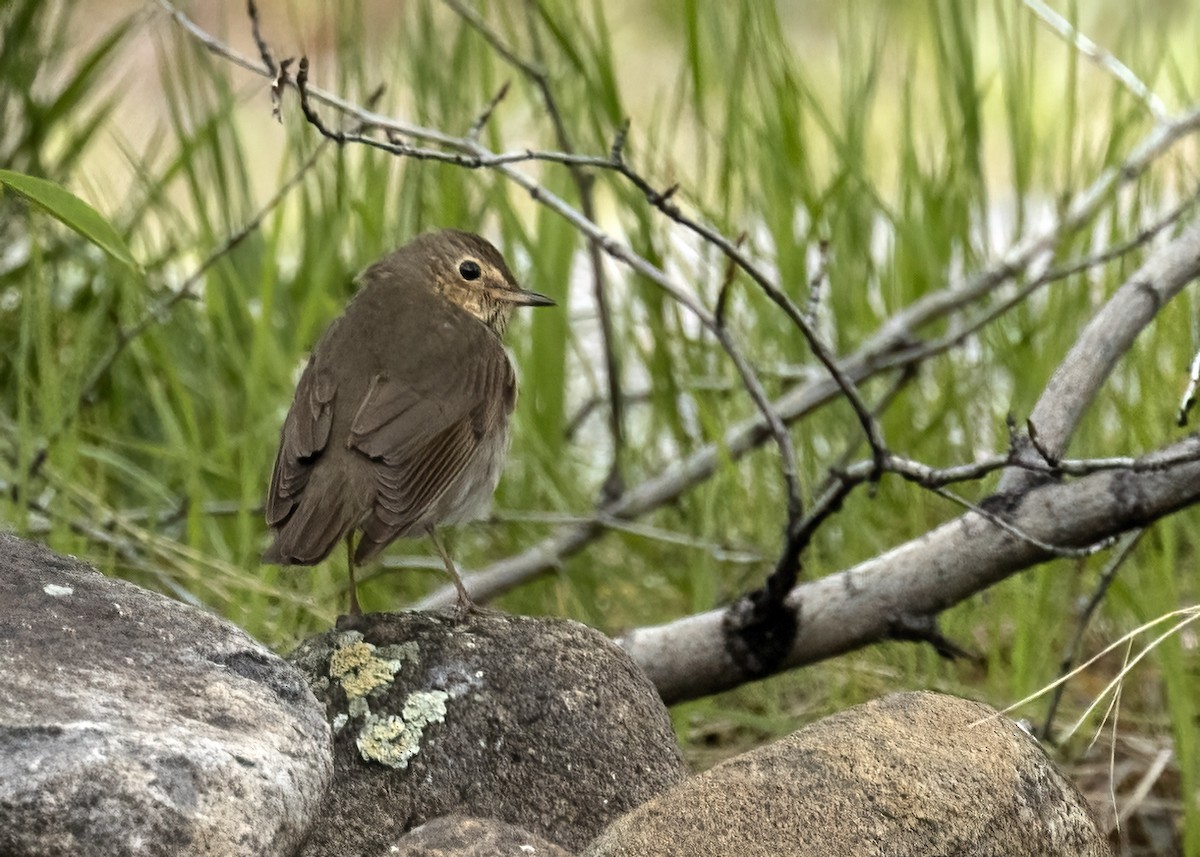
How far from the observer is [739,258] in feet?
10.7

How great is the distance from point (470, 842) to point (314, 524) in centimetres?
118

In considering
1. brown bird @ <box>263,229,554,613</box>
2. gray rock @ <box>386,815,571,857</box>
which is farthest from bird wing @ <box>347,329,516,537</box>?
gray rock @ <box>386,815,571,857</box>

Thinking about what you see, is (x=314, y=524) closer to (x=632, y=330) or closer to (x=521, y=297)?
(x=521, y=297)

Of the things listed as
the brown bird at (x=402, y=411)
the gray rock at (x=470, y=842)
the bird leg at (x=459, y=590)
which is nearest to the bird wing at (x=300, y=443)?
the brown bird at (x=402, y=411)

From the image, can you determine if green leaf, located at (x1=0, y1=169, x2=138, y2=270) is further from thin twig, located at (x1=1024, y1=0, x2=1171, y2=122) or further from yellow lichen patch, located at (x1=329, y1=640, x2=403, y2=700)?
thin twig, located at (x1=1024, y1=0, x2=1171, y2=122)

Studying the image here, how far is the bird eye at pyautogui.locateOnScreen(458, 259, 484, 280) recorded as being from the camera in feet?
14.1

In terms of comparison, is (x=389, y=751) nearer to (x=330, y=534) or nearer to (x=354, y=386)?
(x=330, y=534)

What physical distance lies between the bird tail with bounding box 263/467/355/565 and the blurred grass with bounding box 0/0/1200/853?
2.09 feet

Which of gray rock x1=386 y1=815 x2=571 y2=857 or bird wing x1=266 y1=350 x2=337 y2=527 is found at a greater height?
bird wing x1=266 y1=350 x2=337 y2=527

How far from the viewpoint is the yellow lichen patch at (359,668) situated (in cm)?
312

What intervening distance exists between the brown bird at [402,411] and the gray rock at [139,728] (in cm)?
74

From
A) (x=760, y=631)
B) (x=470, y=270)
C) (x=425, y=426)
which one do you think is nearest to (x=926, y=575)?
(x=760, y=631)

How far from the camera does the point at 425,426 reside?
3768 millimetres

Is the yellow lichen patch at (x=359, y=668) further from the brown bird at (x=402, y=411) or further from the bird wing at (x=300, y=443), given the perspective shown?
the bird wing at (x=300, y=443)
